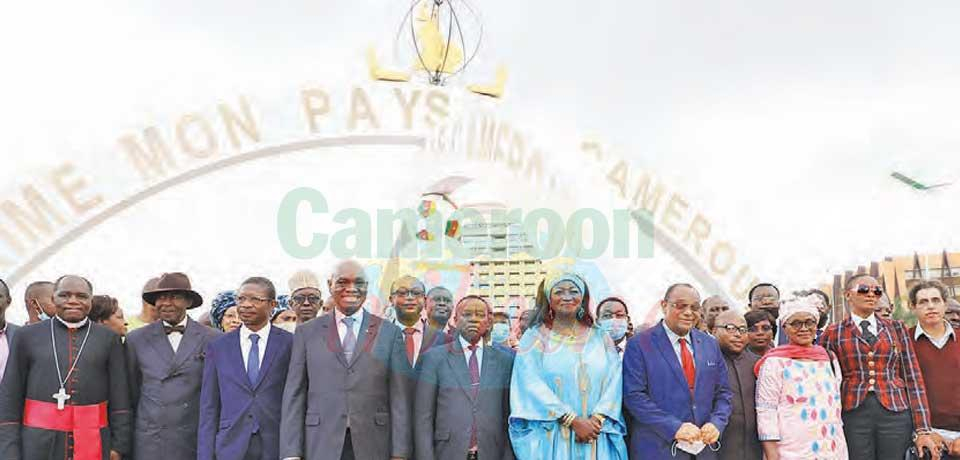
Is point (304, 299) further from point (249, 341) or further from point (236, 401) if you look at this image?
point (236, 401)

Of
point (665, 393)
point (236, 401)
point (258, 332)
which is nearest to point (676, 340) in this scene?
point (665, 393)

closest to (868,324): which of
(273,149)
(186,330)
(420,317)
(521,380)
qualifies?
(521,380)

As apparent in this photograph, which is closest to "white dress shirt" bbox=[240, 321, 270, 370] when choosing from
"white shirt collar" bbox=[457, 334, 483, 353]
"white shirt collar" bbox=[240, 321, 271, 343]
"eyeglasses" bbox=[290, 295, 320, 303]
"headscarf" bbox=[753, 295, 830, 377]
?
"white shirt collar" bbox=[240, 321, 271, 343]

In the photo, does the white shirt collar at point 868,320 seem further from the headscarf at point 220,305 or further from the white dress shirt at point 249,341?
the headscarf at point 220,305

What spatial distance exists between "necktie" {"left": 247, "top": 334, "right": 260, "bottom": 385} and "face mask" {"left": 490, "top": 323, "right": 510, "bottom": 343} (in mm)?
1827

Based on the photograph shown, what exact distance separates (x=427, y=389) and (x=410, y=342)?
1.61 feet

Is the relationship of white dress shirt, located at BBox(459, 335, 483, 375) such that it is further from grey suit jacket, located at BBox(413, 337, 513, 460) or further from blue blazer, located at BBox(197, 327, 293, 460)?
blue blazer, located at BBox(197, 327, 293, 460)

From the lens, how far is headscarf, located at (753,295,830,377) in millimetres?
5590

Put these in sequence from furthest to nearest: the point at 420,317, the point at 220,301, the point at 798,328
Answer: the point at 220,301, the point at 420,317, the point at 798,328

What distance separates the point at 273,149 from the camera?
401 inches

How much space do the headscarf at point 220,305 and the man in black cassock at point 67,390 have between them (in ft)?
5.73

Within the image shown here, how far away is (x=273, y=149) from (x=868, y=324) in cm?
686

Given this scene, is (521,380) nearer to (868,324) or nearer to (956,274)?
(868,324)

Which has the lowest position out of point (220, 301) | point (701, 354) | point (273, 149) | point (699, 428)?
point (699, 428)
